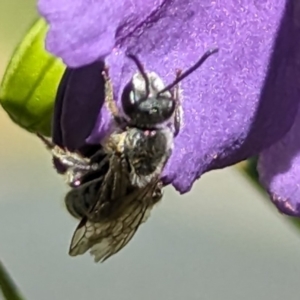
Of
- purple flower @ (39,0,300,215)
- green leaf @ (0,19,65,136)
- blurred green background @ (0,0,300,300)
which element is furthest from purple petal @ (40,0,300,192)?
blurred green background @ (0,0,300,300)

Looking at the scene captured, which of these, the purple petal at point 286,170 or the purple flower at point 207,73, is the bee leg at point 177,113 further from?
the purple petal at point 286,170

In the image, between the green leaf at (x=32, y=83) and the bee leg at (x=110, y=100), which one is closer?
the bee leg at (x=110, y=100)

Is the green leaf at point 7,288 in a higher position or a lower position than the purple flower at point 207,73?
lower

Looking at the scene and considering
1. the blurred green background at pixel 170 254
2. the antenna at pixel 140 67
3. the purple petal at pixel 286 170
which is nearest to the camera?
the antenna at pixel 140 67

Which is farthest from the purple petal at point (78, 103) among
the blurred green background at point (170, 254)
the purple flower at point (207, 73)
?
the blurred green background at point (170, 254)

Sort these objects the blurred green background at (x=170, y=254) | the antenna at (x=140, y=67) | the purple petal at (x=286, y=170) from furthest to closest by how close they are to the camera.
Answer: the blurred green background at (x=170, y=254) < the purple petal at (x=286, y=170) < the antenna at (x=140, y=67)

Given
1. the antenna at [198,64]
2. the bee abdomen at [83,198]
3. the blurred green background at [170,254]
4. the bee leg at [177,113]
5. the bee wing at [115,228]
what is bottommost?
the blurred green background at [170,254]

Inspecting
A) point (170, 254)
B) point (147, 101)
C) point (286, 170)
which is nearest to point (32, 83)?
point (147, 101)

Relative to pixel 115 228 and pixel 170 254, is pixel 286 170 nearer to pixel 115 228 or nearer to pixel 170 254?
pixel 115 228
